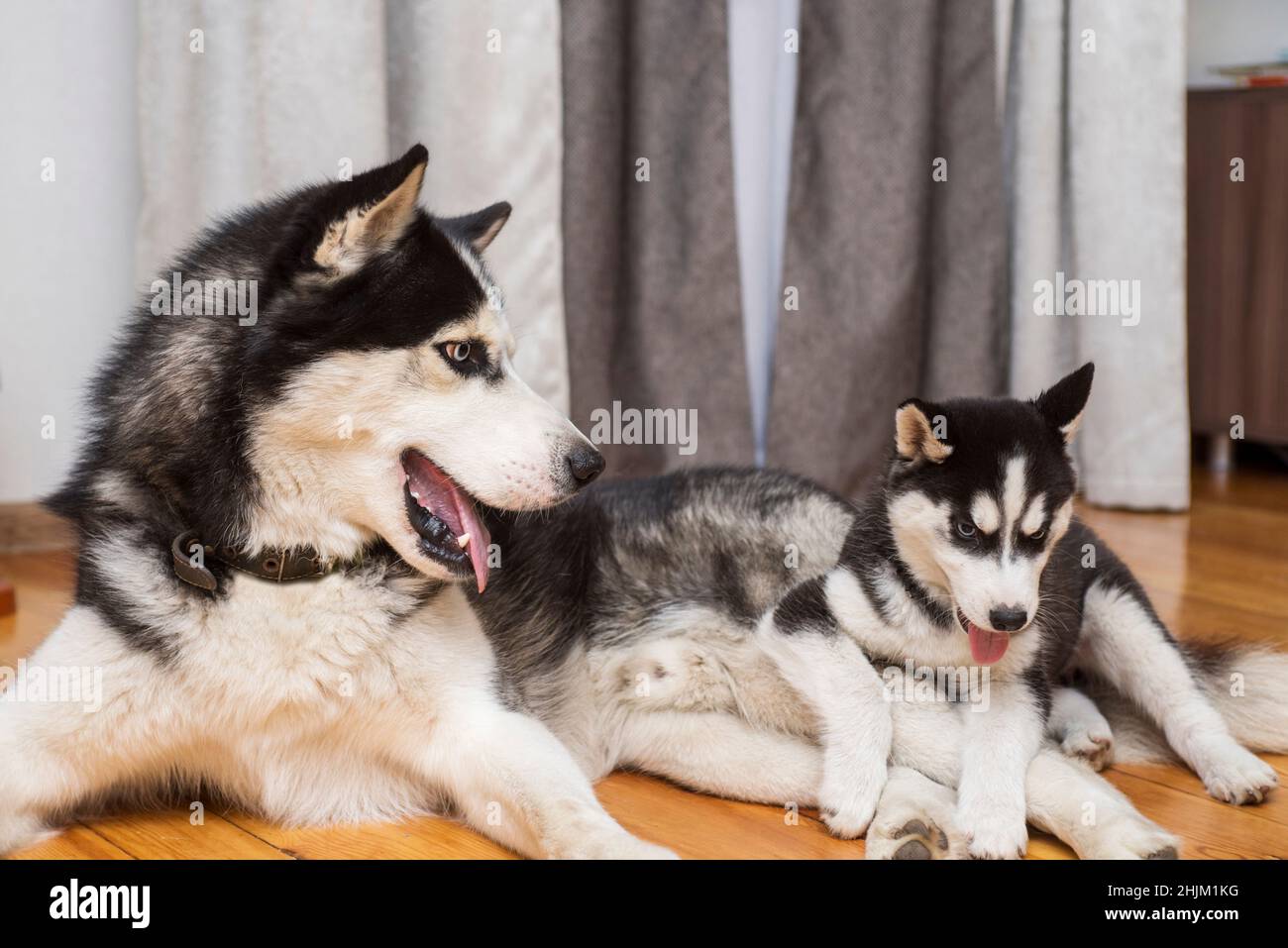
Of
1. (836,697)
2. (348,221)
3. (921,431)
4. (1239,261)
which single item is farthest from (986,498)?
(1239,261)

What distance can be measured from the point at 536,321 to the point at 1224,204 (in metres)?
2.68

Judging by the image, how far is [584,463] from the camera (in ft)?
5.34

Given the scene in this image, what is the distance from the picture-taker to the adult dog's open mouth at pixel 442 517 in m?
1.61

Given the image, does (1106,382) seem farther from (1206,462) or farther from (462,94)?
(462,94)

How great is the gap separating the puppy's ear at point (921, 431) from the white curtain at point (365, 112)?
1.56 m

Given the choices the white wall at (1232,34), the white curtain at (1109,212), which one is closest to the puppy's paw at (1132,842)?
the white curtain at (1109,212)

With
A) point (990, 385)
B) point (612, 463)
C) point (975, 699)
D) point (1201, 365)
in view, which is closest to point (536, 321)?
point (612, 463)

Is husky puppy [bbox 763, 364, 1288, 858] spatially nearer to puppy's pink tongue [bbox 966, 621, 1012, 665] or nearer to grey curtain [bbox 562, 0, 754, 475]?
puppy's pink tongue [bbox 966, 621, 1012, 665]

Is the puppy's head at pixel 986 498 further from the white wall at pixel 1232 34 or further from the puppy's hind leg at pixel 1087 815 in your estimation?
the white wall at pixel 1232 34

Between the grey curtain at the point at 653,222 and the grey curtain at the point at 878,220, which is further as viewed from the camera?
the grey curtain at the point at 878,220

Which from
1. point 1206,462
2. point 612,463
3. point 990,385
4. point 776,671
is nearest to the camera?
point 776,671

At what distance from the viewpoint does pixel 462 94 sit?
3.13 meters

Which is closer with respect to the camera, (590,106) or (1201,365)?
(590,106)

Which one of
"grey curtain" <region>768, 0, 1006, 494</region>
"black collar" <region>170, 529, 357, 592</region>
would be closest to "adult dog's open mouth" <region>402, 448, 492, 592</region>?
"black collar" <region>170, 529, 357, 592</region>
